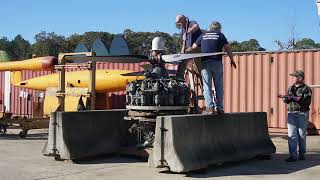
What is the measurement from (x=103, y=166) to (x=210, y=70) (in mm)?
2517

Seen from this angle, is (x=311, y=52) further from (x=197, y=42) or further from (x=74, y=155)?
(x=74, y=155)

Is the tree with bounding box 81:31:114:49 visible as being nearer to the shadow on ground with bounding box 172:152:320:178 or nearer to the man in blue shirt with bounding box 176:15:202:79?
the man in blue shirt with bounding box 176:15:202:79

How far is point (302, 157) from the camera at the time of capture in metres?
9.88

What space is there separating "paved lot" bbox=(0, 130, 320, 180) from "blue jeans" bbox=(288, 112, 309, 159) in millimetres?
274

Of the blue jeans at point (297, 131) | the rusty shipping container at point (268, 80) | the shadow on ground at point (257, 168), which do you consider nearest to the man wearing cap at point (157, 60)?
the shadow on ground at point (257, 168)

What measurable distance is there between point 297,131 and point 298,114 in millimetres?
355

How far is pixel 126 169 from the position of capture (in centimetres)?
867

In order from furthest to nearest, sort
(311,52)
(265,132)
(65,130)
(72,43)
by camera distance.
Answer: (72,43) < (311,52) < (265,132) < (65,130)

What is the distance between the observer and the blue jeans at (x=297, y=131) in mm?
9711

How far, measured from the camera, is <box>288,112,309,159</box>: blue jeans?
9711mm

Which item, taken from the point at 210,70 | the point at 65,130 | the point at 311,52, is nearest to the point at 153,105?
the point at 210,70

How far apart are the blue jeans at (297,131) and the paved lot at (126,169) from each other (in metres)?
0.27

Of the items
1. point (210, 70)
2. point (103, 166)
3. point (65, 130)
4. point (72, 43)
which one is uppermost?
point (72, 43)

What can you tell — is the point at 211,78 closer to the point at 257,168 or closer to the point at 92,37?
the point at 257,168
